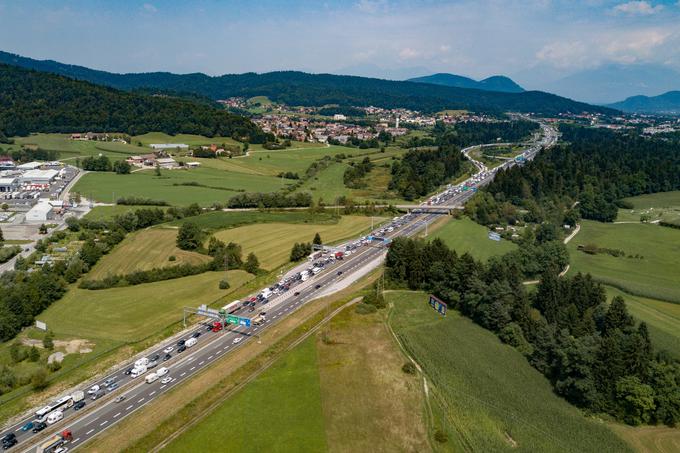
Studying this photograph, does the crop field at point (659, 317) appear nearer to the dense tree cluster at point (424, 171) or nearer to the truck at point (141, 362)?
the truck at point (141, 362)

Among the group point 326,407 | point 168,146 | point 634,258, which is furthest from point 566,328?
point 168,146

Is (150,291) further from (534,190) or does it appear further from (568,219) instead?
(534,190)

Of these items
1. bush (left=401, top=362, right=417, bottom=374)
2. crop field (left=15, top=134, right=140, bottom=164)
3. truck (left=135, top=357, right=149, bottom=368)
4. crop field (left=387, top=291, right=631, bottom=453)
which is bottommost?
crop field (left=387, top=291, right=631, bottom=453)

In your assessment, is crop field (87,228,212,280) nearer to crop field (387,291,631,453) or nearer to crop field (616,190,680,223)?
crop field (387,291,631,453)

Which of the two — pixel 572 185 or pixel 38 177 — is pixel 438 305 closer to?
pixel 572 185

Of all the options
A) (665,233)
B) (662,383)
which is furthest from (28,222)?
(665,233)

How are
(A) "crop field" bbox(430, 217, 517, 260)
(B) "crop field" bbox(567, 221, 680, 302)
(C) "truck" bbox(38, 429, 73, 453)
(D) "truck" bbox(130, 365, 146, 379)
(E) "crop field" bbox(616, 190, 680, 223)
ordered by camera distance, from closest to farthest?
(C) "truck" bbox(38, 429, 73, 453), (D) "truck" bbox(130, 365, 146, 379), (B) "crop field" bbox(567, 221, 680, 302), (A) "crop field" bbox(430, 217, 517, 260), (E) "crop field" bbox(616, 190, 680, 223)

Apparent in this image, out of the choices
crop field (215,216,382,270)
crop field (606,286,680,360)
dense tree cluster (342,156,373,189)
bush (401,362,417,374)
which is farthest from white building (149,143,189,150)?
bush (401,362,417,374)

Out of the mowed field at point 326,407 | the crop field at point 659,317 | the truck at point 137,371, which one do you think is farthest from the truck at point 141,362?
the crop field at point 659,317
